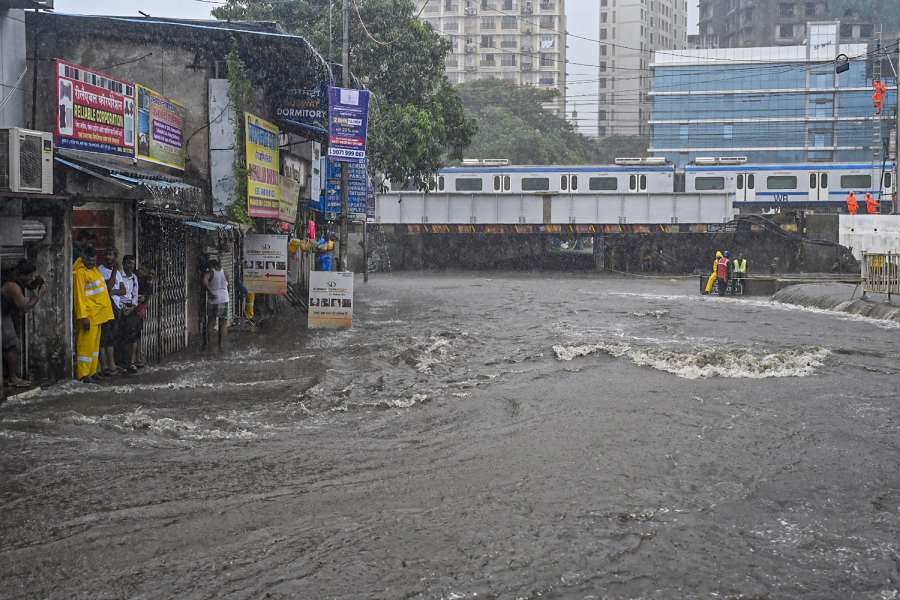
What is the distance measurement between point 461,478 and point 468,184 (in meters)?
35.1

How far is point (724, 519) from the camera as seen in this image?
22.0 feet

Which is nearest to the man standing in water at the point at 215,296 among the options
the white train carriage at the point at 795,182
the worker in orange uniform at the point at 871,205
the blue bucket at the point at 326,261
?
the blue bucket at the point at 326,261

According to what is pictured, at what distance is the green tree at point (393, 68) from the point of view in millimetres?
27047

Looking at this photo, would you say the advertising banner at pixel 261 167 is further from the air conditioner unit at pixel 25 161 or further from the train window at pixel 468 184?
the train window at pixel 468 184

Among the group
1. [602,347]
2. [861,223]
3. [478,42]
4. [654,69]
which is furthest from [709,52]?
[602,347]

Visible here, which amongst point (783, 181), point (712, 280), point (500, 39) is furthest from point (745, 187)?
point (500, 39)

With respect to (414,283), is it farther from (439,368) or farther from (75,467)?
(75,467)

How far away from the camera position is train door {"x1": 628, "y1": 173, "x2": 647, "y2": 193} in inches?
1607

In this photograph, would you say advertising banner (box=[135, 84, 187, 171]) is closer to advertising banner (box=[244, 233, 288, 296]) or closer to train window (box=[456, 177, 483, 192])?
advertising banner (box=[244, 233, 288, 296])

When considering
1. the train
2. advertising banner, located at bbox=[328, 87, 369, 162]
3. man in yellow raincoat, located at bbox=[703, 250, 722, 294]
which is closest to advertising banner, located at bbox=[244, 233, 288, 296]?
advertising banner, located at bbox=[328, 87, 369, 162]

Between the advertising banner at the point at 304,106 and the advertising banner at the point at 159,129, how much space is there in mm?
4448

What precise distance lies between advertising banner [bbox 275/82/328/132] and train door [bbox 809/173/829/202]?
29291 millimetres

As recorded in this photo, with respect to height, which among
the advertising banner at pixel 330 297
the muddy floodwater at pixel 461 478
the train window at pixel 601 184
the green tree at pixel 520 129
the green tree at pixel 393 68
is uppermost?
the green tree at pixel 520 129

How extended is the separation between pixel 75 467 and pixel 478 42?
10643 centimetres
